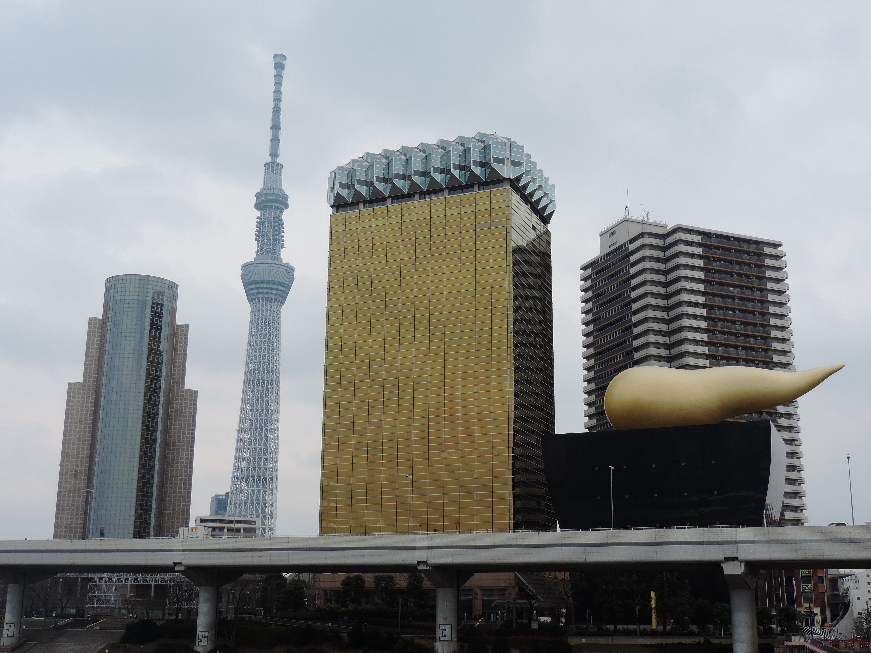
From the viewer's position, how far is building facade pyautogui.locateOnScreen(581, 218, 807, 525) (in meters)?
178

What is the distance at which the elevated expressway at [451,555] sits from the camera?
7600cm

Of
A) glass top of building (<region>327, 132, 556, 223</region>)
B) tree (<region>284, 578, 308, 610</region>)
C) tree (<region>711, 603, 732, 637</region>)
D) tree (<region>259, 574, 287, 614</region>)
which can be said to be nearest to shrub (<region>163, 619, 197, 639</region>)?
tree (<region>284, 578, 308, 610</region>)

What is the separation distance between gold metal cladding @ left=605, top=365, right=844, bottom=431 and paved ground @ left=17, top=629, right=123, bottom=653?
6036 centimetres

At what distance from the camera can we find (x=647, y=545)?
79.5 m

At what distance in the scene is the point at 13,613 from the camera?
358ft

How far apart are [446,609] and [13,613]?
5219 cm

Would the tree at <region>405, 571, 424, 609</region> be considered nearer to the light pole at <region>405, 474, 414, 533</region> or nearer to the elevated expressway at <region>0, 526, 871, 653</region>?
the light pole at <region>405, 474, 414, 533</region>

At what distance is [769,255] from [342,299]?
84490mm

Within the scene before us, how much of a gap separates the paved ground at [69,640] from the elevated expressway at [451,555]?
2969 mm

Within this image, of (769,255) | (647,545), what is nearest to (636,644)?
(647,545)

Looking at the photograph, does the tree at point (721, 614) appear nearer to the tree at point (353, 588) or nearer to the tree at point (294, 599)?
the tree at point (353, 588)

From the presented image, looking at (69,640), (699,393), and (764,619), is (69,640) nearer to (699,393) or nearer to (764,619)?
(699,393)

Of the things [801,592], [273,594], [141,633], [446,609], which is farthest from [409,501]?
[801,592]

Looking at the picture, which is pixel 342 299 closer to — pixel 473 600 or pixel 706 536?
pixel 473 600
